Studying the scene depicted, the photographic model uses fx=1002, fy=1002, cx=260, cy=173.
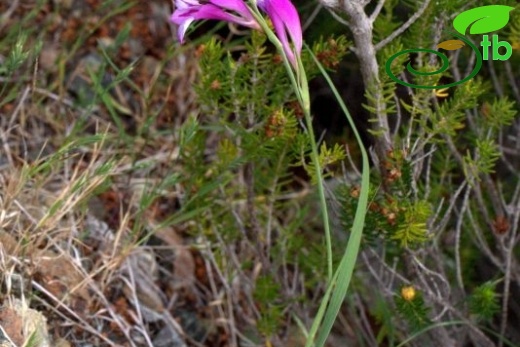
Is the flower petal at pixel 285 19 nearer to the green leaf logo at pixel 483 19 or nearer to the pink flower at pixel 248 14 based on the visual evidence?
the pink flower at pixel 248 14

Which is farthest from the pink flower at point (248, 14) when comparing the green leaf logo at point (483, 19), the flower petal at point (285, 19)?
the green leaf logo at point (483, 19)

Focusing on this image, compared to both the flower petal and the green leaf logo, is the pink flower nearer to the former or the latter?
the flower petal

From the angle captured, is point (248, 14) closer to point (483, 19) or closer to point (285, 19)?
point (285, 19)

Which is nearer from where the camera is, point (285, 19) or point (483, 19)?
point (285, 19)

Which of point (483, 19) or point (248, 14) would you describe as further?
point (483, 19)

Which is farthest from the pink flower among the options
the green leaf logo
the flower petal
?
the green leaf logo

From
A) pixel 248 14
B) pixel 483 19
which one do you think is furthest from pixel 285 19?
pixel 483 19
